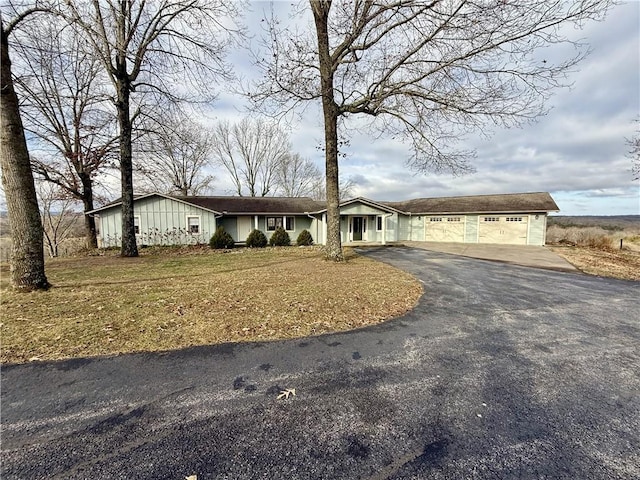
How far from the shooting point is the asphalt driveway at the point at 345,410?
200 centimetres

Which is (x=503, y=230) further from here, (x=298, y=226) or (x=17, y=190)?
(x=17, y=190)

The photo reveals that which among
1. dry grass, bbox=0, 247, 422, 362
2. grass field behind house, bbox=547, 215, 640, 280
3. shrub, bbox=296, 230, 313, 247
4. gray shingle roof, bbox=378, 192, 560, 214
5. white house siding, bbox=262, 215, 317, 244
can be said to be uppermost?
gray shingle roof, bbox=378, 192, 560, 214

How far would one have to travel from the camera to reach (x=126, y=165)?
12.8 meters

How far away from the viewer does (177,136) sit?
1486 cm

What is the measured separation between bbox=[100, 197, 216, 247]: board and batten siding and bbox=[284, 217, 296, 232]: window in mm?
5441

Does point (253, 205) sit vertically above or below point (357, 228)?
above

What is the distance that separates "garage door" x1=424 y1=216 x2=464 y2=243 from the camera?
78.7 ft

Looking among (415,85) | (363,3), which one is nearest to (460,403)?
(415,85)

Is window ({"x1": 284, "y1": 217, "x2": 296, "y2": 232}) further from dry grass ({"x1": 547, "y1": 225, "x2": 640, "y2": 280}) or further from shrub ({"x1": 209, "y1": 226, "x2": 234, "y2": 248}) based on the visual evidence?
dry grass ({"x1": 547, "y1": 225, "x2": 640, "y2": 280})

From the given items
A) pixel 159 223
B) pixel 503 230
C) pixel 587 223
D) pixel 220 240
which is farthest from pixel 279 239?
pixel 587 223

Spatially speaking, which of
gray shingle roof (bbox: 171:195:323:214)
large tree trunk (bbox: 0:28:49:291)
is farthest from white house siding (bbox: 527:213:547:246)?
large tree trunk (bbox: 0:28:49:291)

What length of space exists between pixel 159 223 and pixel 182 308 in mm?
15673

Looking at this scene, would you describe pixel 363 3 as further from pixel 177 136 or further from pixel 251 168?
pixel 251 168

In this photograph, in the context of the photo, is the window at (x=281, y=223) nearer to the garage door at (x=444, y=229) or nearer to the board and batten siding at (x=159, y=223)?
the board and batten siding at (x=159, y=223)
